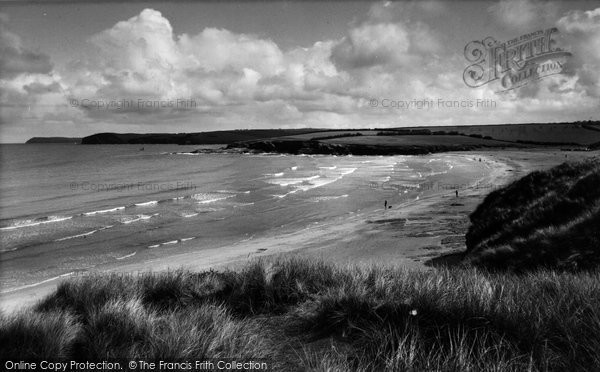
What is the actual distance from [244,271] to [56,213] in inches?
1148

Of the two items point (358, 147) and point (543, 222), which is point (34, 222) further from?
point (358, 147)

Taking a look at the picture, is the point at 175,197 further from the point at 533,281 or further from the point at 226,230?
the point at 533,281

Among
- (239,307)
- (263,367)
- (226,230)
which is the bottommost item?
(226,230)

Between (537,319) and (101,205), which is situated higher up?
(537,319)

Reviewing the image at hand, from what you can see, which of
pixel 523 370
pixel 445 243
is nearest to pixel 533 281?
pixel 523 370

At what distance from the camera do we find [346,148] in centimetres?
12744

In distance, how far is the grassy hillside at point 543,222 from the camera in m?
7.49

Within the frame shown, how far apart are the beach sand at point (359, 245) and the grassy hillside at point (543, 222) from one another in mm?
2067

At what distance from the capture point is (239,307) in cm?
561

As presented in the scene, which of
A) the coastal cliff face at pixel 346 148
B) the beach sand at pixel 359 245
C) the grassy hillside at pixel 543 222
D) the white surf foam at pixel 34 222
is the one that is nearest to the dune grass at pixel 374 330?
the grassy hillside at pixel 543 222

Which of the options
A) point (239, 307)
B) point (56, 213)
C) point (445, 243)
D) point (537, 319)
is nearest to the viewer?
point (537, 319)

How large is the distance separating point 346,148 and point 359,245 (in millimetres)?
108996

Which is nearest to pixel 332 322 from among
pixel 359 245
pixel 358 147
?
pixel 359 245

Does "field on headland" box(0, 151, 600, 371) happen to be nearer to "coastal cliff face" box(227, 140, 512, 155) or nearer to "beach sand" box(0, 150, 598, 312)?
"beach sand" box(0, 150, 598, 312)
